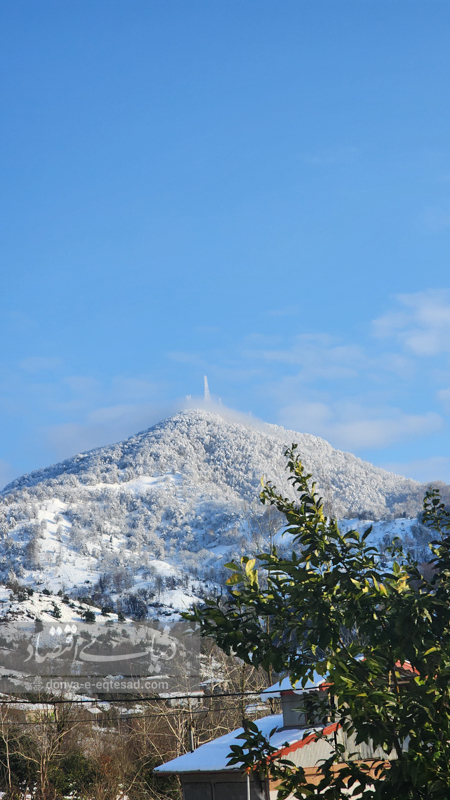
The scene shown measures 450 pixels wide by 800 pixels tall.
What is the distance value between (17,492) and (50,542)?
37.3 metres

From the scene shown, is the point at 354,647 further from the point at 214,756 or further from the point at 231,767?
the point at 214,756

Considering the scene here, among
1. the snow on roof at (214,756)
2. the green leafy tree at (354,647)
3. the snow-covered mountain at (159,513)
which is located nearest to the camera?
the green leafy tree at (354,647)

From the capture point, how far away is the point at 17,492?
6855 inches

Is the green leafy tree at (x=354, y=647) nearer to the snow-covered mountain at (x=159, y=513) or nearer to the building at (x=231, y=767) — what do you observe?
the building at (x=231, y=767)

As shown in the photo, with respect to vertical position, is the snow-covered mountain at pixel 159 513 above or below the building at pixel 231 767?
above

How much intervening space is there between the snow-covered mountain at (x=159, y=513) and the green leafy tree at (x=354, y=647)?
96840 millimetres

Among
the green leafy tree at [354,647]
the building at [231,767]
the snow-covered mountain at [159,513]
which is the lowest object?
the building at [231,767]

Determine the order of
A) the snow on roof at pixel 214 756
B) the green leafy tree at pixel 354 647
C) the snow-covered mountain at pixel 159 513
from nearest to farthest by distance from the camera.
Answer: the green leafy tree at pixel 354 647
the snow on roof at pixel 214 756
the snow-covered mountain at pixel 159 513

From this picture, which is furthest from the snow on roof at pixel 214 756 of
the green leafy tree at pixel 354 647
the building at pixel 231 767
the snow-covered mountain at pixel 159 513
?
the snow-covered mountain at pixel 159 513

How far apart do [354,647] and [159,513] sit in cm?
16607

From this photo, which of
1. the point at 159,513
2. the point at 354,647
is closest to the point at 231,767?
the point at 354,647

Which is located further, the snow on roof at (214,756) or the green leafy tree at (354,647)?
the snow on roof at (214,756)

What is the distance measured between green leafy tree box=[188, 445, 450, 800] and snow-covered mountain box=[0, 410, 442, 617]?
9684 centimetres

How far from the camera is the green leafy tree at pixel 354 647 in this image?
2.55 metres
